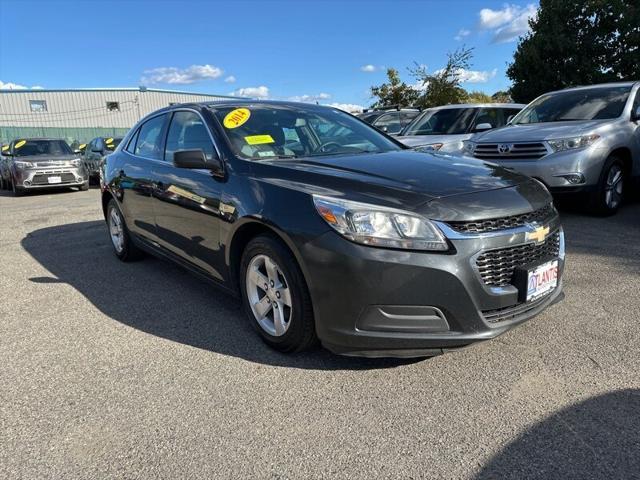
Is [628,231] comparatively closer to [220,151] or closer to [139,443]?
[220,151]

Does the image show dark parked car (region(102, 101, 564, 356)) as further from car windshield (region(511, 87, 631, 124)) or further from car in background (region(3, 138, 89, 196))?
car in background (region(3, 138, 89, 196))

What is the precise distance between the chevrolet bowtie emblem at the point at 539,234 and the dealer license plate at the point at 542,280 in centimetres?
15

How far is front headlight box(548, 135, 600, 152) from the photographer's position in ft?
20.1

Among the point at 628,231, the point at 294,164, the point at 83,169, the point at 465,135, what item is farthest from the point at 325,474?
the point at 83,169

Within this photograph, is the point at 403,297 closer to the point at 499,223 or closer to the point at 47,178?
the point at 499,223

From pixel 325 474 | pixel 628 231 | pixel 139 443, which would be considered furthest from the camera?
pixel 628 231

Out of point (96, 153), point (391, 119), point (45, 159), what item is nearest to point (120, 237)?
point (391, 119)

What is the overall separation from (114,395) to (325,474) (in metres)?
1.34

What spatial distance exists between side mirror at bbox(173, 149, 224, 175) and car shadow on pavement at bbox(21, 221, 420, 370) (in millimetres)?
928

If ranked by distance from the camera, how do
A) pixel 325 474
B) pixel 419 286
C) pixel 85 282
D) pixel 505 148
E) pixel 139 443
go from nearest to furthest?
pixel 325 474, pixel 139 443, pixel 419 286, pixel 85 282, pixel 505 148

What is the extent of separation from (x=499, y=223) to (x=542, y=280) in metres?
0.48

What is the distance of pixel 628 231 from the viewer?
5824 millimetres

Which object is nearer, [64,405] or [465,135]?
[64,405]

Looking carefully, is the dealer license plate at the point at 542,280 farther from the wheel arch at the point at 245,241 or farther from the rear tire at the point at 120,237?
the rear tire at the point at 120,237
